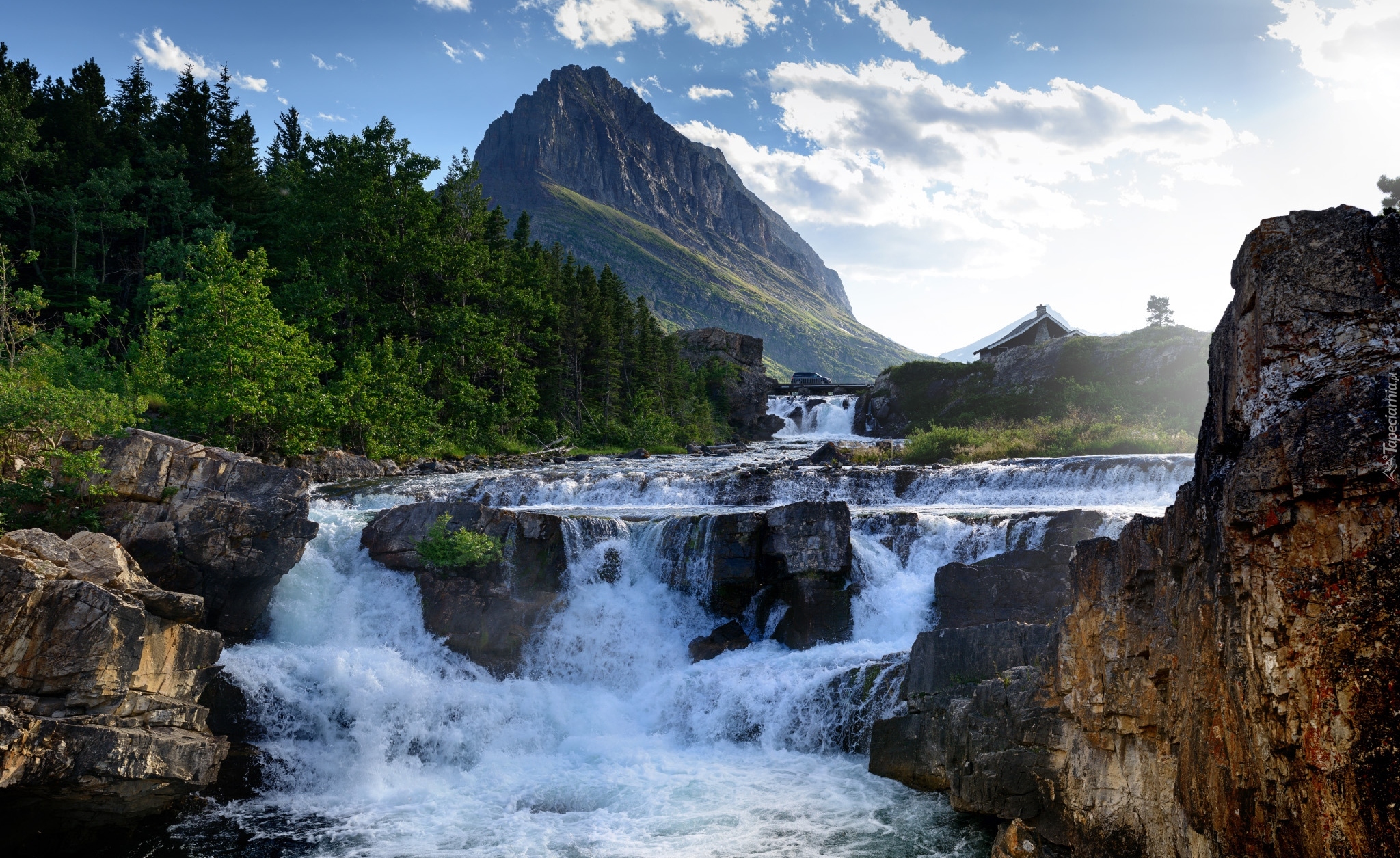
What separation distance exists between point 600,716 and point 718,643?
3238mm

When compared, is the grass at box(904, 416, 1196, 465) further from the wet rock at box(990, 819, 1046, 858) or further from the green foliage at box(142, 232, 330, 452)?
the green foliage at box(142, 232, 330, 452)

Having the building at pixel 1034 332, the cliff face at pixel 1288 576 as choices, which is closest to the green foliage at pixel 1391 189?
the cliff face at pixel 1288 576

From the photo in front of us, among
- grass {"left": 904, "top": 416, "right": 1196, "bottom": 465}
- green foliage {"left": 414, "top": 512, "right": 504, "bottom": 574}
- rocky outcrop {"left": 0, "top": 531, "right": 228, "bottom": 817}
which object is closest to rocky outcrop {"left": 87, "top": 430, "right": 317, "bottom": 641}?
green foliage {"left": 414, "top": 512, "right": 504, "bottom": 574}

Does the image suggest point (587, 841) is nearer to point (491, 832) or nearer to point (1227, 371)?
point (491, 832)

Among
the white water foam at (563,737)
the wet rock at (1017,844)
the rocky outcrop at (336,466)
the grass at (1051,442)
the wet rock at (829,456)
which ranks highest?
the grass at (1051,442)

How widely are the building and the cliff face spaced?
50545mm

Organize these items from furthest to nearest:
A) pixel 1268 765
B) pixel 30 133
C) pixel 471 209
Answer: pixel 471 209 < pixel 30 133 < pixel 1268 765

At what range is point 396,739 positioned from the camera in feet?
45.9

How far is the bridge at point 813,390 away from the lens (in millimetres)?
76000

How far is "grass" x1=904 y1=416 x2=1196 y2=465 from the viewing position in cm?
3216

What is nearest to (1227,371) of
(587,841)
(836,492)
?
(587,841)

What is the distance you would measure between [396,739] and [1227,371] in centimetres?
1389

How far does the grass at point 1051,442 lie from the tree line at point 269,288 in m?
19.1

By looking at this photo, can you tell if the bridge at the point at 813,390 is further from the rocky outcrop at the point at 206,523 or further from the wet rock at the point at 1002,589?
the rocky outcrop at the point at 206,523
